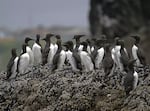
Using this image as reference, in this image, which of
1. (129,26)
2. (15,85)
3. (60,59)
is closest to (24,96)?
(15,85)

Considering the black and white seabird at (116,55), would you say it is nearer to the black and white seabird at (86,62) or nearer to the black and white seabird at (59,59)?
the black and white seabird at (86,62)

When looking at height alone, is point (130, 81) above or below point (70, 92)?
above

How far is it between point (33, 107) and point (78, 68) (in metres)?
2.04

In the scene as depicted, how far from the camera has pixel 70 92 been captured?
16.0 m

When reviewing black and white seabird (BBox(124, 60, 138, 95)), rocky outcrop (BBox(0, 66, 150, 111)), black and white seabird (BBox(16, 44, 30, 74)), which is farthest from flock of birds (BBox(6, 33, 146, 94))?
black and white seabird (BBox(124, 60, 138, 95))

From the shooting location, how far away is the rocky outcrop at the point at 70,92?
1491cm

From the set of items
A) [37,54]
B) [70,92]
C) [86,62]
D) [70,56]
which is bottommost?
[70,92]

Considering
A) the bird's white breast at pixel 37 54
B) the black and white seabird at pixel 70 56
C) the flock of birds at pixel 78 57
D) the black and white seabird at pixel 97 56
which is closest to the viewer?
the flock of birds at pixel 78 57

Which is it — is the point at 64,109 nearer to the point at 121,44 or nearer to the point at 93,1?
the point at 121,44

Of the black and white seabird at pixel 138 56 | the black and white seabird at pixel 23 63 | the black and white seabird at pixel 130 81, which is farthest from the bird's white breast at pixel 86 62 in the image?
the black and white seabird at pixel 130 81

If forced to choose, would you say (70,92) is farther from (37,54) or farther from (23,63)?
(37,54)

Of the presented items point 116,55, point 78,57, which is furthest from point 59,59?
point 116,55

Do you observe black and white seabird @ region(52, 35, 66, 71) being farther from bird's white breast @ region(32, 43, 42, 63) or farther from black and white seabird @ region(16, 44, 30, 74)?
bird's white breast @ region(32, 43, 42, 63)

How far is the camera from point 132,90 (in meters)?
14.7
